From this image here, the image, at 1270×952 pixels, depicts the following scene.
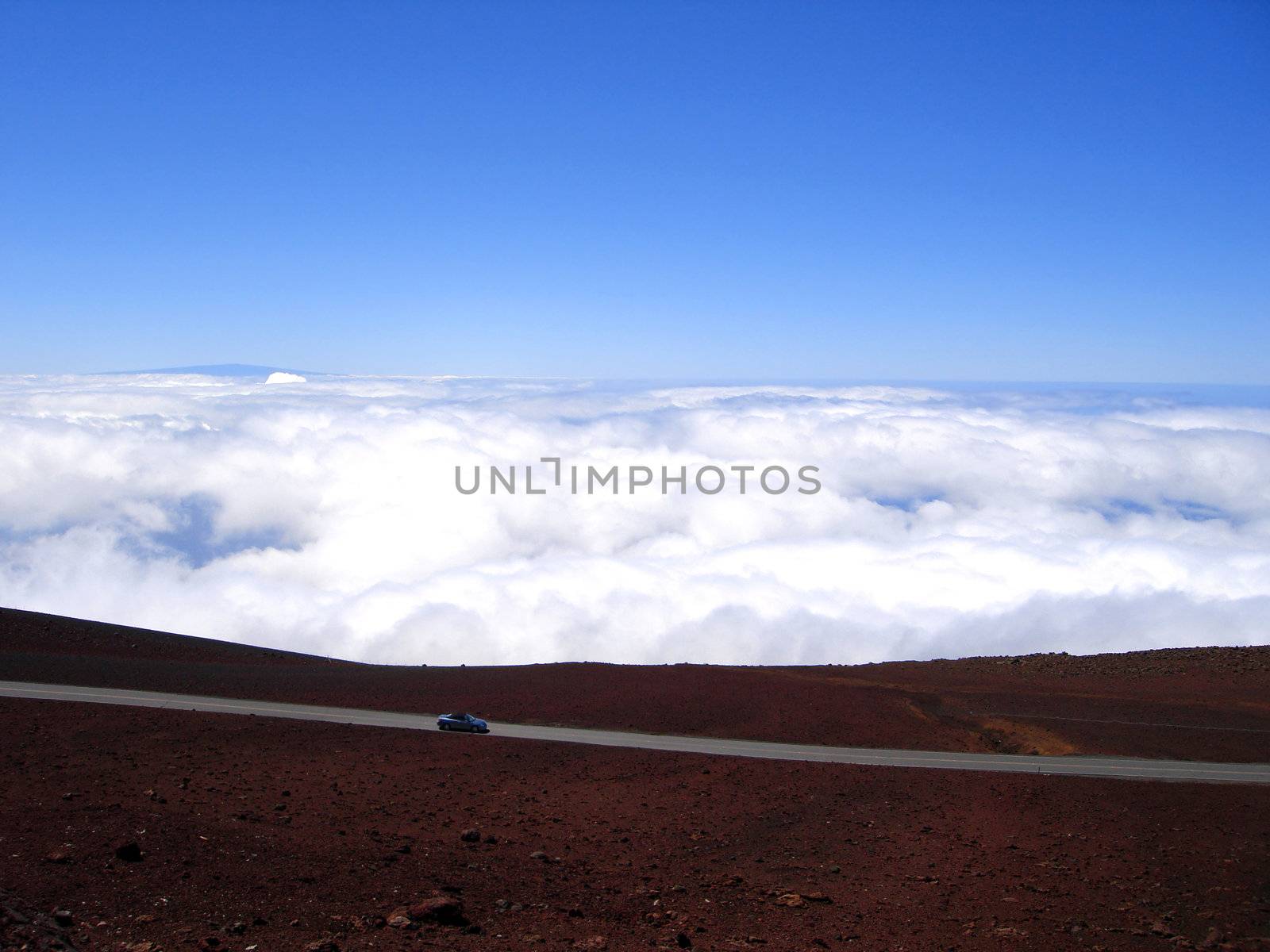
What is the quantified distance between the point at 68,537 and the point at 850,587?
127632 mm

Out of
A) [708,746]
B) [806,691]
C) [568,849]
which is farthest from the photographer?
[806,691]

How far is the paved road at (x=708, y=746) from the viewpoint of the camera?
19000 millimetres

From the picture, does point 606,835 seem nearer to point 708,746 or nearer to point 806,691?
point 708,746

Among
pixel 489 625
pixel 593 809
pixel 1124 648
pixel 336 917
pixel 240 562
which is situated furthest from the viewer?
pixel 240 562

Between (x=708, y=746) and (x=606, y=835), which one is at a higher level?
(x=606, y=835)

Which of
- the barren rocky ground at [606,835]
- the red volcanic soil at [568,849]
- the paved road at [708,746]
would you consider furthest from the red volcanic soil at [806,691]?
the red volcanic soil at [568,849]

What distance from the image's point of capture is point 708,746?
2086 centimetres

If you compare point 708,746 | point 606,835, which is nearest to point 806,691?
point 708,746

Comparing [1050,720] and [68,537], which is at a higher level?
[1050,720]

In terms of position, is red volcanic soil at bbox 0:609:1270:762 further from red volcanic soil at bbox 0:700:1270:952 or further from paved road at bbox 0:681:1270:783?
red volcanic soil at bbox 0:700:1270:952

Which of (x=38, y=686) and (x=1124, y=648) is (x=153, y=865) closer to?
(x=38, y=686)

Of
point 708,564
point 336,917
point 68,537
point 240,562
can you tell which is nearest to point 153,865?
point 336,917

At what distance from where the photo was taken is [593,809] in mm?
15367

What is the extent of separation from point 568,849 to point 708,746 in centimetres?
806
